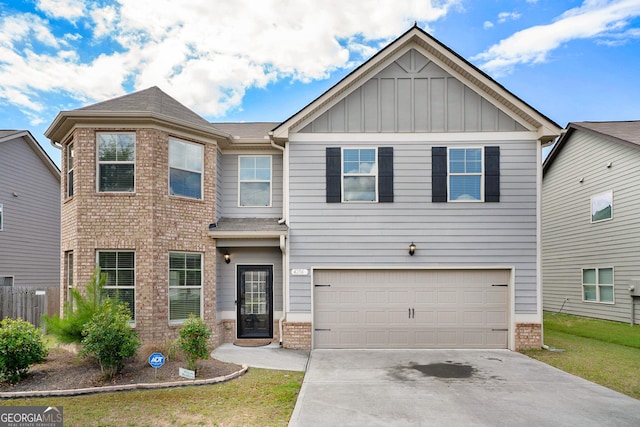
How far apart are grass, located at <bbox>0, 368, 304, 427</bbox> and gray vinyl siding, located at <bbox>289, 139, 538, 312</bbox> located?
11.4ft

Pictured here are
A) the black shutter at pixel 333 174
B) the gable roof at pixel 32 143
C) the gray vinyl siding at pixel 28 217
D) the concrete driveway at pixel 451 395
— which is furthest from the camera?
the gable roof at pixel 32 143

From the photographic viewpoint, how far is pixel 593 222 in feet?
47.9

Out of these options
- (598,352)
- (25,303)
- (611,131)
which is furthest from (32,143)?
(611,131)

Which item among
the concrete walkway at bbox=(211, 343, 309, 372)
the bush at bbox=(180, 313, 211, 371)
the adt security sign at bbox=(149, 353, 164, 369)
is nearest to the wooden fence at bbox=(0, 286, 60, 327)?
the concrete walkway at bbox=(211, 343, 309, 372)

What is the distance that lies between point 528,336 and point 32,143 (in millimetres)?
19363

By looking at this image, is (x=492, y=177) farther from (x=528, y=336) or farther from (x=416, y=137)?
(x=528, y=336)

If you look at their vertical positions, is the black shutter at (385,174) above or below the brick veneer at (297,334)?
above

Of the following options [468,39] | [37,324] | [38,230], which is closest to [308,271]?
[37,324]

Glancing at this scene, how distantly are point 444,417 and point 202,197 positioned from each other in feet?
23.9

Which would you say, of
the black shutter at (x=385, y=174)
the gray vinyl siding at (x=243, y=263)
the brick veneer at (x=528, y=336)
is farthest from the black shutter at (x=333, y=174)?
the brick veneer at (x=528, y=336)

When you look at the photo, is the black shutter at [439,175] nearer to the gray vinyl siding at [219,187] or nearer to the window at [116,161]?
the gray vinyl siding at [219,187]

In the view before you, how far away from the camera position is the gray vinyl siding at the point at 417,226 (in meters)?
9.75

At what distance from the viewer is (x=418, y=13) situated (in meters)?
11.2

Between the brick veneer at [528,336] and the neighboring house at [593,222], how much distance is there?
574 cm
